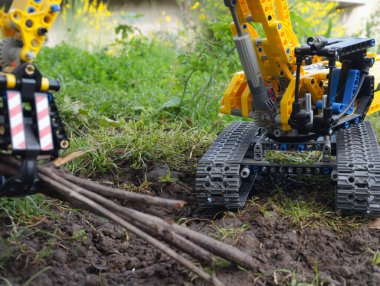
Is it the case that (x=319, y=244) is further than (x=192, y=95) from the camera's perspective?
No

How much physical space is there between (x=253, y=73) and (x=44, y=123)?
6.19ft

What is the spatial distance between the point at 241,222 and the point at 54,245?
52.6 inches

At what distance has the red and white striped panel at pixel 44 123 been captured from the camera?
Answer: 328 centimetres

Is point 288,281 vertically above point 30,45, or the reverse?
point 30,45

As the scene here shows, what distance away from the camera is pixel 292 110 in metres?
4.61

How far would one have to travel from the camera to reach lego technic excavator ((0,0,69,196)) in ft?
10.5

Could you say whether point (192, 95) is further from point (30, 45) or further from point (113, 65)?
point (30, 45)

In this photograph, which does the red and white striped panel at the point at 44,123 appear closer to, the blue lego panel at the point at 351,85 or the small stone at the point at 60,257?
the small stone at the point at 60,257

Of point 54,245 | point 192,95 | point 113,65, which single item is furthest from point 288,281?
point 113,65

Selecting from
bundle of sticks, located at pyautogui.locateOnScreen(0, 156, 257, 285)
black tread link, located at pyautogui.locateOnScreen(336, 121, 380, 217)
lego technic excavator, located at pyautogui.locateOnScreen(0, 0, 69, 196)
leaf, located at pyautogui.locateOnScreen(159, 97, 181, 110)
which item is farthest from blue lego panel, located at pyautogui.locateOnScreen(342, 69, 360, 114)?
lego technic excavator, located at pyautogui.locateOnScreen(0, 0, 69, 196)

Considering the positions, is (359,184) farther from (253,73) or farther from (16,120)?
(16,120)

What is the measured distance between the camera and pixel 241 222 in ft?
14.2

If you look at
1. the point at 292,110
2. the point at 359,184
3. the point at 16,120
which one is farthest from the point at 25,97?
the point at 359,184

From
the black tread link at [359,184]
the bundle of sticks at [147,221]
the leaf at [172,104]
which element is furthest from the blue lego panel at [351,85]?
the leaf at [172,104]
